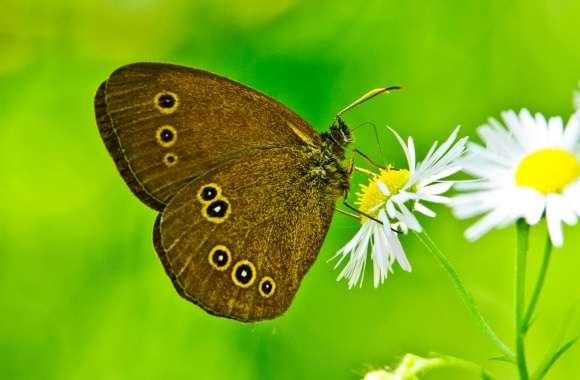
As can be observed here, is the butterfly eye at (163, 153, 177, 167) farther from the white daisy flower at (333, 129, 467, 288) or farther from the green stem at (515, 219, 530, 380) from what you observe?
the green stem at (515, 219, 530, 380)

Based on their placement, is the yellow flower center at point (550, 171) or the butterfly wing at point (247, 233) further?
the butterfly wing at point (247, 233)

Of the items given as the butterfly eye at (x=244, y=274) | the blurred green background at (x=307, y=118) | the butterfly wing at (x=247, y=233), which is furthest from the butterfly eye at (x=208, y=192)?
the blurred green background at (x=307, y=118)

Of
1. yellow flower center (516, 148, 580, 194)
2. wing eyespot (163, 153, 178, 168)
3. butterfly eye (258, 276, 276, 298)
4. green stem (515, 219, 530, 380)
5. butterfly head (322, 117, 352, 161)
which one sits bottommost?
butterfly eye (258, 276, 276, 298)

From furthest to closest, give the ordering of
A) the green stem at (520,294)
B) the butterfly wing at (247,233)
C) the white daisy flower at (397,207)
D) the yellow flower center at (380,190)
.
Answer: the butterfly wing at (247,233) < the yellow flower center at (380,190) < the white daisy flower at (397,207) < the green stem at (520,294)

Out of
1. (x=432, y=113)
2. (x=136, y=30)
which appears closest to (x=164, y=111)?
(x=432, y=113)

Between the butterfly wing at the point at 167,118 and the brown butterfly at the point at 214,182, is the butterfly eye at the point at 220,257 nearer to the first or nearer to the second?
the brown butterfly at the point at 214,182

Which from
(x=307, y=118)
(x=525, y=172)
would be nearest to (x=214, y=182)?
(x=525, y=172)

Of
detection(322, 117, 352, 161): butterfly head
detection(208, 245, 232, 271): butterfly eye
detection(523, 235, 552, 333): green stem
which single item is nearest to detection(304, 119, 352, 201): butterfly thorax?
detection(322, 117, 352, 161): butterfly head
